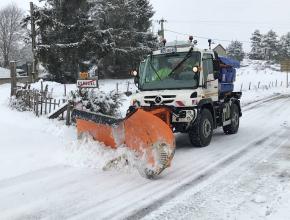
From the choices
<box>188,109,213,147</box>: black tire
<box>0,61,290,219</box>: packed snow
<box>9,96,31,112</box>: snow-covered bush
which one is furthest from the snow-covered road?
<box>9,96,31,112</box>: snow-covered bush

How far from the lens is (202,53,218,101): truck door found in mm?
10750

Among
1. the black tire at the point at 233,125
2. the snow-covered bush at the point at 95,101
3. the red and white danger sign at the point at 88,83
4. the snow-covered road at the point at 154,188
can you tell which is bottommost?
the snow-covered road at the point at 154,188

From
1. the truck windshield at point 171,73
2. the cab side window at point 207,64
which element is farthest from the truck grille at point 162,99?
the cab side window at point 207,64

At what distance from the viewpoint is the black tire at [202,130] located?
33.6 feet

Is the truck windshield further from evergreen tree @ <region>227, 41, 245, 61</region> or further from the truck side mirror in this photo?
evergreen tree @ <region>227, 41, 245, 61</region>

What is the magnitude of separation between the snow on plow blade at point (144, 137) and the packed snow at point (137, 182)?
217 mm

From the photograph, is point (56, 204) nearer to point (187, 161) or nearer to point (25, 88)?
point (187, 161)

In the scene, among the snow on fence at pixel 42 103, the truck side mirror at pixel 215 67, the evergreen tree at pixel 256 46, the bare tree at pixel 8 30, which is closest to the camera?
the truck side mirror at pixel 215 67

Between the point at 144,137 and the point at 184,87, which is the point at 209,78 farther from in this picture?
the point at 144,137

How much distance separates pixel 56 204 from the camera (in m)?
6.34

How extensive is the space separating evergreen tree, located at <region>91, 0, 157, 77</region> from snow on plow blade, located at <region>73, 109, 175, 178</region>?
87.2 ft

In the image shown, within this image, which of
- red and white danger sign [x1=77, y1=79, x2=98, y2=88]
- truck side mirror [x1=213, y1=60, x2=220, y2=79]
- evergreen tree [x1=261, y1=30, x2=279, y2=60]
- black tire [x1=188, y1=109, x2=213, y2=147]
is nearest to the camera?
black tire [x1=188, y1=109, x2=213, y2=147]

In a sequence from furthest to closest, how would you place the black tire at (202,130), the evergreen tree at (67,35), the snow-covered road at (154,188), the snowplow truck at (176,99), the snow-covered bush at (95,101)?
the evergreen tree at (67,35)
the snow-covered bush at (95,101)
the black tire at (202,130)
the snowplow truck at (176,99)
the snow-covered road at (154,188)

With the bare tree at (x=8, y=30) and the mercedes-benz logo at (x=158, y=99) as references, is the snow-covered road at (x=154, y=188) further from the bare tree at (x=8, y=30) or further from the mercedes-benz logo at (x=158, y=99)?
the bare tree at (x=8, y=30)
